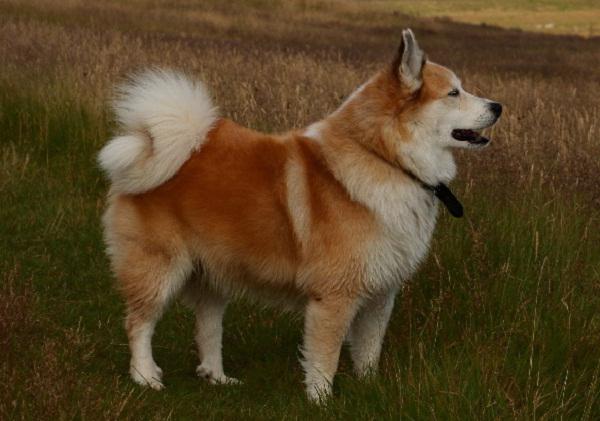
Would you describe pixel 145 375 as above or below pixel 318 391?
below

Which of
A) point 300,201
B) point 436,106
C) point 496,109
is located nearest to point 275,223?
point 300,201

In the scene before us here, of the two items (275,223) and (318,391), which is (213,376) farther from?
(275,223)

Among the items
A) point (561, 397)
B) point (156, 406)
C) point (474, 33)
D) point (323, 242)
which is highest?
point (323, 242)

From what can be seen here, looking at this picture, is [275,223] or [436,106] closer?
[436,106]

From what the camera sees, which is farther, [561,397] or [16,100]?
[16,100]

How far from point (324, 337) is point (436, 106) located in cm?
115

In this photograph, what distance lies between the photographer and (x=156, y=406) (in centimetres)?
360

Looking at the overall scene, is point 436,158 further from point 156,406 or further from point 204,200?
point 156,406

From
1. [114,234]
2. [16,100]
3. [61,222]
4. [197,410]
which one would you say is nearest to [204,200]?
[114,234]

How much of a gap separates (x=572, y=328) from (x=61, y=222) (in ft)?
11.5

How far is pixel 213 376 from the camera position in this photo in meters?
4.38

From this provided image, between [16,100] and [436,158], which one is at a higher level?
[436,158]

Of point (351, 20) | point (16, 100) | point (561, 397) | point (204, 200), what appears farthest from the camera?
point (351, 20)

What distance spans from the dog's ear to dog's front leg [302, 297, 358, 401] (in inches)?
39.5
